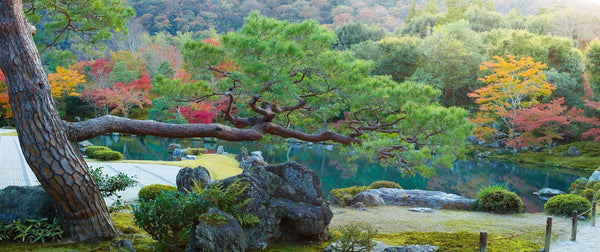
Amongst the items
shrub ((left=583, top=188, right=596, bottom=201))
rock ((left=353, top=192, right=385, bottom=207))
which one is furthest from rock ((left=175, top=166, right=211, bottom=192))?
shrub ((left=583, top=188, right=596, bottom=201))

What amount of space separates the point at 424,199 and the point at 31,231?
844 cm

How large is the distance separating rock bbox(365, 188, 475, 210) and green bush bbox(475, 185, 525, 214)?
34 cm

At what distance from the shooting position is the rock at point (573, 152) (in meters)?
18.3

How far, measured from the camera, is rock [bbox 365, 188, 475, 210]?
31.1 feet

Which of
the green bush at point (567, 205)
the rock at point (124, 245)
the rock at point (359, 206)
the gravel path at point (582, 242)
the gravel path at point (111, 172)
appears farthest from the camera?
the rock at point (359, 206)

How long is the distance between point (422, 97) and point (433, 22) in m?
33.1

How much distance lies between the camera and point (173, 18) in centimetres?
5212

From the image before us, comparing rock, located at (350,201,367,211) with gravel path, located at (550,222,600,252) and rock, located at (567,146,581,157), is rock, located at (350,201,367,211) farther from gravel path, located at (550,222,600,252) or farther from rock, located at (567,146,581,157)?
rock, located at (567,146,581,157)

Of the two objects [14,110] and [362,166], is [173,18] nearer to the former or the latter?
[362,166]

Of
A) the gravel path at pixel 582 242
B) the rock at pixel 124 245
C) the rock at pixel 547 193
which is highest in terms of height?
the rock at pixel 124 245

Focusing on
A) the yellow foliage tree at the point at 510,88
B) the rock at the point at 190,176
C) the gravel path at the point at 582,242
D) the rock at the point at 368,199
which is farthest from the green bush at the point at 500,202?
the yellow foliage tree at the point at 510,88

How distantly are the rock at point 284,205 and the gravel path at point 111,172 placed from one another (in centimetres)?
447

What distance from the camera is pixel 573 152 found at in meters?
18.5

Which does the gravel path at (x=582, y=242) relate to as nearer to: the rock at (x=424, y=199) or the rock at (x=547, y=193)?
the rock at (x=424, y=199)
